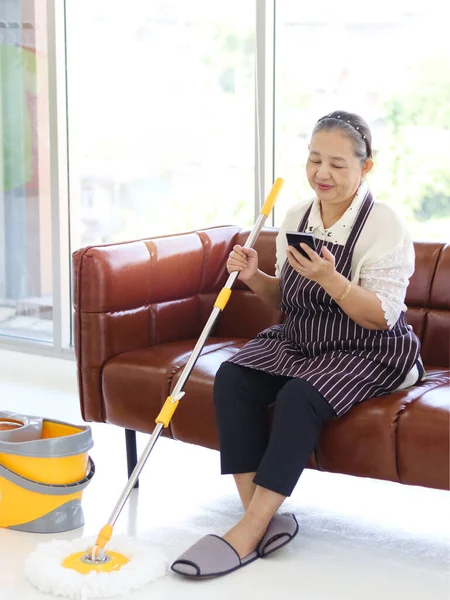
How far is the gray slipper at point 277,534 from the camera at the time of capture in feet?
7.52

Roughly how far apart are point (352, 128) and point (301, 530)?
1.04 meters

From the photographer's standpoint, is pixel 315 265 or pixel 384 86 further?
pixel 384 86

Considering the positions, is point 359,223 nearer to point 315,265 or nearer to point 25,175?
point 315,265

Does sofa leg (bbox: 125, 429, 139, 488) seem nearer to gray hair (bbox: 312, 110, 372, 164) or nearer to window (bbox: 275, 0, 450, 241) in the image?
gray hair (bbox: 312, 110, 372, 164)

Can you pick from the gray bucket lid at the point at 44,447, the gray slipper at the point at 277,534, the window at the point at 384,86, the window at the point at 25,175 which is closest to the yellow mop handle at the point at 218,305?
the gray bucket lid at the point at 44,447

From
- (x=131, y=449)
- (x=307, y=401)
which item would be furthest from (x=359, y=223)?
(x=131, y=449)

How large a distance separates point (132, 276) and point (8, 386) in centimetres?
146

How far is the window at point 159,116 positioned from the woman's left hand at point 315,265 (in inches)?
57.7

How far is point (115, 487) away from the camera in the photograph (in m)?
2.82

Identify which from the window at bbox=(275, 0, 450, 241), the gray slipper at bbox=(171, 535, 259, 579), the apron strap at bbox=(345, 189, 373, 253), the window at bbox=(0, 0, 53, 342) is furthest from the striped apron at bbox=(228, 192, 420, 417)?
the window at bbox=(0, 0, 53, 342)

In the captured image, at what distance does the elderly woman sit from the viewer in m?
2.22

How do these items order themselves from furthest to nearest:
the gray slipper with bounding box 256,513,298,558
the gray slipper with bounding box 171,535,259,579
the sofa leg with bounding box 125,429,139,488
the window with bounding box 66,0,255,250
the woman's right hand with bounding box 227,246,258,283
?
the window with bounding box 66,0,255,250 < the sofa leg with bounding box 125,429,139,488 < the woman's right hand with bounding box 227,246,258,283 < the gray slipper with bounding box 256,513,298,558 < the gray slipper with bounding box 171,535,259,579

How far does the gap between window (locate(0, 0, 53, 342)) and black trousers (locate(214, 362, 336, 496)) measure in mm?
2100

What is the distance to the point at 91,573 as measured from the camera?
2109mm
